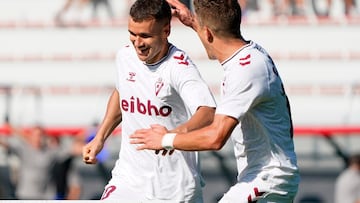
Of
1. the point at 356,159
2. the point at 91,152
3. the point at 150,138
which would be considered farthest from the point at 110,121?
the point at 356,159

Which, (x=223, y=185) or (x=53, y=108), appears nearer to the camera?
(x=223, y=185)

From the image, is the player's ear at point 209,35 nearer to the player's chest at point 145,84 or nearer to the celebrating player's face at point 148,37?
the celebrating player's face at point 148,37

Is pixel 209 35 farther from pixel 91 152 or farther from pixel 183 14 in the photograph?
pixel 91 152

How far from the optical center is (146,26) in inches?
257

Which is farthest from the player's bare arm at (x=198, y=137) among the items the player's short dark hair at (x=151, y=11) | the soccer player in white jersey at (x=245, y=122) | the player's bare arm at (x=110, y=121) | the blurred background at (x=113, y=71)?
the blurred background at (x=113, y=71)

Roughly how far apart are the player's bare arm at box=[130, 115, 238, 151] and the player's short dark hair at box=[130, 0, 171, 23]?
1011mm

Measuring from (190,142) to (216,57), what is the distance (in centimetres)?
47

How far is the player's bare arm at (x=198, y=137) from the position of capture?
18.2 feet

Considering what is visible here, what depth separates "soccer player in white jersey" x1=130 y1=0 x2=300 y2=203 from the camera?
18.4 ft

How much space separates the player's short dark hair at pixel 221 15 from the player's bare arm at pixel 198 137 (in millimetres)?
437

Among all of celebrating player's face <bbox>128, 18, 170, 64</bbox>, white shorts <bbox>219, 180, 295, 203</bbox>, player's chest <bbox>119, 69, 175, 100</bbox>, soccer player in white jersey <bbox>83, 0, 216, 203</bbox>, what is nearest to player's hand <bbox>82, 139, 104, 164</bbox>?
soccer player in white jersey <bbox>83, 0, 216, 203</bbox>

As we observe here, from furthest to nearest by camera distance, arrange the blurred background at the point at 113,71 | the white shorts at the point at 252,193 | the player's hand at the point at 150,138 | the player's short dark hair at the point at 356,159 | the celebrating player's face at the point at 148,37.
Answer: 1. the blurred background at the point at 113,71
2. the player's short dark hair at the point at 356,159
3. the celebrating player's face at the point at 148,37
4. the white shorts at the point at 252,193
5. the player's hand at the point at 150,138

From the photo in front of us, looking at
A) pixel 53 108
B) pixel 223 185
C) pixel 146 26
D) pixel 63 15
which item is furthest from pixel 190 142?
pixel 63 15

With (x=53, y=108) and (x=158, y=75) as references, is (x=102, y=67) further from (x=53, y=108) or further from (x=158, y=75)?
(x=158, y=75)
